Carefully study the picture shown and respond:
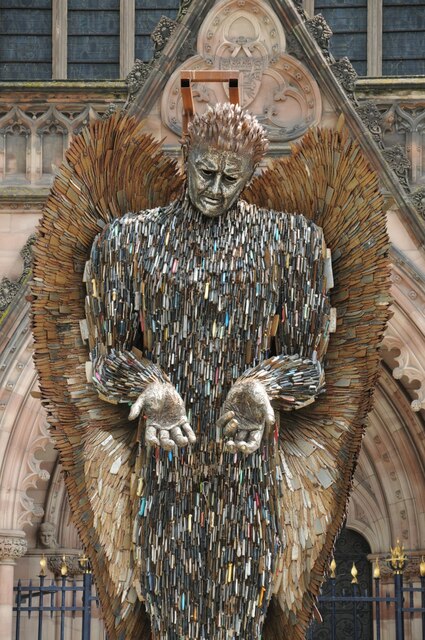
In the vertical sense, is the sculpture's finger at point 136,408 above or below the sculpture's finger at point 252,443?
above

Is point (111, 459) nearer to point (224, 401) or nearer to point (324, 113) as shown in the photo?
point (224, 401)

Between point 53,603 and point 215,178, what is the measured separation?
8659 millimetres

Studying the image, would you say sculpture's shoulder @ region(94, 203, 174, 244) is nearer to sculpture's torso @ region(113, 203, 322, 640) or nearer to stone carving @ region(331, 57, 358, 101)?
sculpture's torso @ region(113, 203, 322, 640)

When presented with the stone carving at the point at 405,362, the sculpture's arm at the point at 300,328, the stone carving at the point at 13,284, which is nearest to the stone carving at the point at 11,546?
the stone carving at the point at 13,284

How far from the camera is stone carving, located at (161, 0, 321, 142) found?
14.6 m

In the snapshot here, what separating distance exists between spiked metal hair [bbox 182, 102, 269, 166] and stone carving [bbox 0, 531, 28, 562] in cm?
756

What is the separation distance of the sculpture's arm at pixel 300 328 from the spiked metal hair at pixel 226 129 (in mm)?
368

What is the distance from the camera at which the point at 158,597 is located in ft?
22.9

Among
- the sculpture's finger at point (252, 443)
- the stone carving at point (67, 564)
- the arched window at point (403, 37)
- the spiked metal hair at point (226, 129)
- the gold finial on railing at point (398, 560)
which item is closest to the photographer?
the sculpture's finger at point (252, 443)

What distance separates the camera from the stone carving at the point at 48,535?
15398mm

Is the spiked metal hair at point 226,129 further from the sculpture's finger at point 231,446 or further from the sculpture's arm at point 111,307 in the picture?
the sculpture's finger at point 231,446

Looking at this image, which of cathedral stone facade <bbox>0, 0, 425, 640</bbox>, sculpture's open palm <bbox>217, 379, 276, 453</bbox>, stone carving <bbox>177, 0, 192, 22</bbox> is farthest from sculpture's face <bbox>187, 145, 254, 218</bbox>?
stone carving <bbox>177, 0, 192, 22</bbox>

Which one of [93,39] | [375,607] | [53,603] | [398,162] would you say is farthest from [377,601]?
[93,39]

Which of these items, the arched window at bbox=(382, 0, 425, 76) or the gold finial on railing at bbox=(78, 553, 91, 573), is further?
the arched window at bbox=(382, 0, 425, 76)
